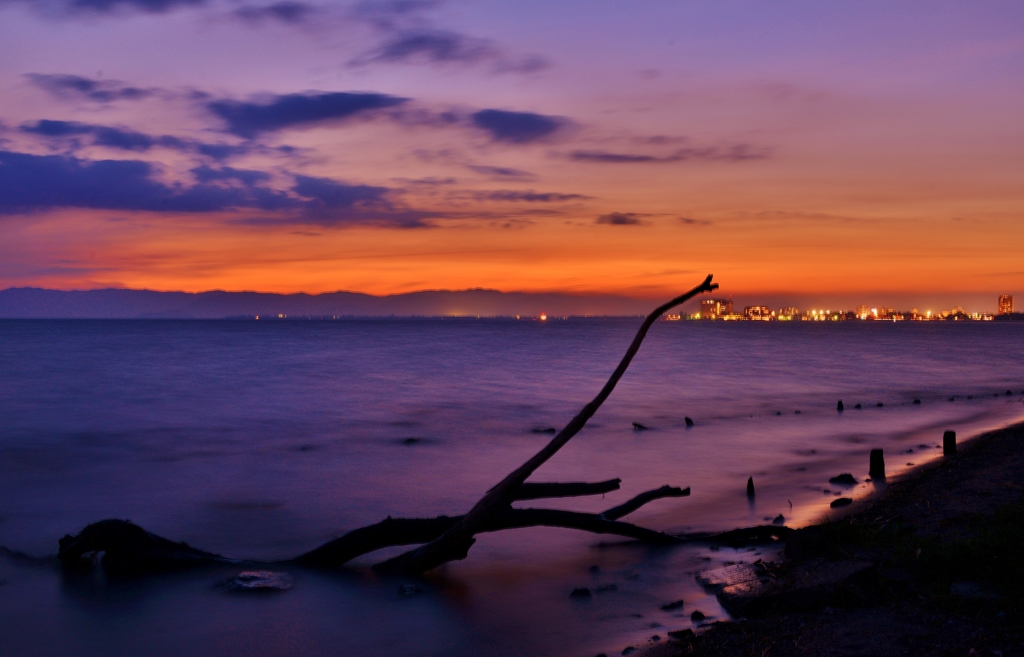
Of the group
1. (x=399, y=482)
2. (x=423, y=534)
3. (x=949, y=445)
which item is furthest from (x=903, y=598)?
(x=399, y=482)

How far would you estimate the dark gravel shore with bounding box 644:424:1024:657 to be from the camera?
5277mm

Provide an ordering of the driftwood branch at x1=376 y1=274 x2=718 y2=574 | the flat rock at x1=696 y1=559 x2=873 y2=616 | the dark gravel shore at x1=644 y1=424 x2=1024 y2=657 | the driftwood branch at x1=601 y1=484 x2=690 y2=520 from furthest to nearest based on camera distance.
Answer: the driftwood branch at x1=601 y1=484 x2=690 y2=520 → the driftwood branch at x1=376 y1=274 x2=718 y2=574 → the flat rock at x1=696 y1=559 x2=873 y2=616 → the dark gravel shore at x1=644 y1=424 x2=1024 y2=657

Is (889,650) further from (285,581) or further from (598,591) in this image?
(285,581)

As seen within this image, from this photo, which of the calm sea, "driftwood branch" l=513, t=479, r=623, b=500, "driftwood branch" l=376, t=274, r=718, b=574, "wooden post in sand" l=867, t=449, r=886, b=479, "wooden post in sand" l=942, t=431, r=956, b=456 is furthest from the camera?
"wooden post in sand" l=942, t=431, r=956, b=456

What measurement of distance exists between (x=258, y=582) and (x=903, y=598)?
6.95 meters

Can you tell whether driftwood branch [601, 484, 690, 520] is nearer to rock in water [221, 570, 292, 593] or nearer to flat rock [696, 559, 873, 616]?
flat rock [696, 559, 873, 616]

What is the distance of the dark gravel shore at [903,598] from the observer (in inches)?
208

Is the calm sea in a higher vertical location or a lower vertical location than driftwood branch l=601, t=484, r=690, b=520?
lower

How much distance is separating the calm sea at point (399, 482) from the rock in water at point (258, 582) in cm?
19

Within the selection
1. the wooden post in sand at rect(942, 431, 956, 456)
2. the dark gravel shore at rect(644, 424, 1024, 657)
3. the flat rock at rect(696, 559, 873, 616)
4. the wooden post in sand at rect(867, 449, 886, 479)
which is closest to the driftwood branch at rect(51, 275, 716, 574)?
the flat rock at rect(696, 559, 873, 616)

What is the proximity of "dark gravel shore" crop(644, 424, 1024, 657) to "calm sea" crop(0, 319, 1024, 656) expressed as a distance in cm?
108

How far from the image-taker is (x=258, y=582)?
344 inches

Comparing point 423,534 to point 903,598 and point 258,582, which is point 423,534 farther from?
point 903,598

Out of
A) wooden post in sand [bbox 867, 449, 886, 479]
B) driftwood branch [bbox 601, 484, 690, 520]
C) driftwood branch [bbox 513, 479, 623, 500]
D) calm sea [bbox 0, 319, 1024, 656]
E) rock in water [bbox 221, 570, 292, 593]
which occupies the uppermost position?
driftwood branch [bbox 513, 479, 623, 500]
